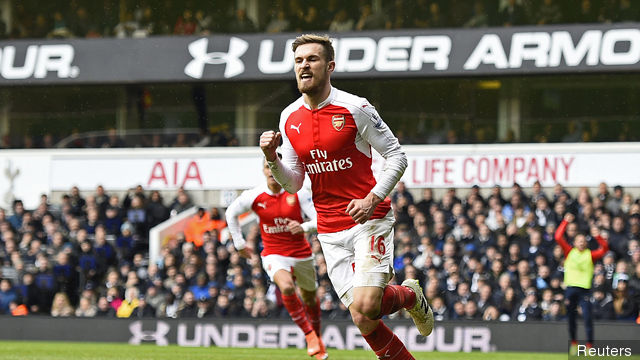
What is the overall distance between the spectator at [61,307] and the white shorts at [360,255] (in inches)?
528

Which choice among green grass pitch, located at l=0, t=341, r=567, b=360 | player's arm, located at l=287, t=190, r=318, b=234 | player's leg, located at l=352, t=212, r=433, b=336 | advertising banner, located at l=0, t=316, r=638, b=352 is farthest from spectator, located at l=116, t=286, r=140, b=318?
player's leg, located at l=352, t=212, r=433, b=336

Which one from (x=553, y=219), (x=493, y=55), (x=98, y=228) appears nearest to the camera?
(x=553, y=219)

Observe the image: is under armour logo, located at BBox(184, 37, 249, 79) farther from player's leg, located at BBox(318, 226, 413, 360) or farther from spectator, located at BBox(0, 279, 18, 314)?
player's leg, located at BBox(318, 226, 413, 360)

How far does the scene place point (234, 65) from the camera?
2612cm

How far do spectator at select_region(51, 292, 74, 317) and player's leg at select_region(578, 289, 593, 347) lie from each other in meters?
9.91

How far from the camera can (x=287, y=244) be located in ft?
45.1

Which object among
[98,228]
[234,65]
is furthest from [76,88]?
[98,228]

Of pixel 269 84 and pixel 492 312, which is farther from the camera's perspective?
pixel 269 84

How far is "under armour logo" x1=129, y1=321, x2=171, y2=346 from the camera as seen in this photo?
64.3 ft

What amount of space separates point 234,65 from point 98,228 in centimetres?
555

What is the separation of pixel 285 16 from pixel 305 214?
13.1m

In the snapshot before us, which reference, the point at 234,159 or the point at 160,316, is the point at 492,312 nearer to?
the point at 160,316

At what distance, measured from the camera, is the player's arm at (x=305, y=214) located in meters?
13.2

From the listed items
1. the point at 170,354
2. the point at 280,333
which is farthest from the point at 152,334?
the point at 170,354
